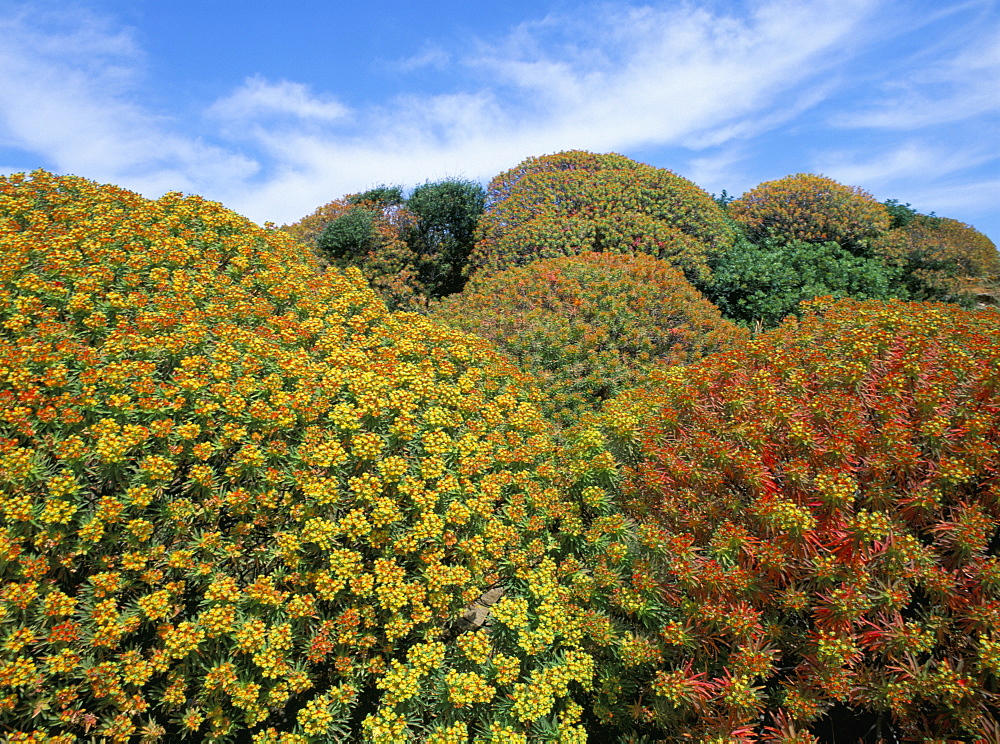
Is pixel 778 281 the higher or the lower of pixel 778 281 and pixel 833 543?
the higher

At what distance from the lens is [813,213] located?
1595 cm

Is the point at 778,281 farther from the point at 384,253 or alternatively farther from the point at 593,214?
the point at 384,253

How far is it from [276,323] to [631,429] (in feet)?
9.86

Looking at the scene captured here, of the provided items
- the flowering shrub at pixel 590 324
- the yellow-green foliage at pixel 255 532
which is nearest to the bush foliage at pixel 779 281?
the flowering shrub at pixel 590 324

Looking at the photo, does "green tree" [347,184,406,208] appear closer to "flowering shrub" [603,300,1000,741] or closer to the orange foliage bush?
the orange foliage bush

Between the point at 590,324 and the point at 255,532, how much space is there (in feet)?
19.3

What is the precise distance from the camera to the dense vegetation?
351cm

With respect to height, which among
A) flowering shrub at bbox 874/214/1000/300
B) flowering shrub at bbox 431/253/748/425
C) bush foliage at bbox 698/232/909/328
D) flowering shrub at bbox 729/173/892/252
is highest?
flowering shrub at bbox 729/173/892/252

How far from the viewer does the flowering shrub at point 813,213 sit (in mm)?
15586

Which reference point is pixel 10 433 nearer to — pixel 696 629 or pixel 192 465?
pixel 192 465

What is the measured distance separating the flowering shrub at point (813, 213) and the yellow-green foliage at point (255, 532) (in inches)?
537

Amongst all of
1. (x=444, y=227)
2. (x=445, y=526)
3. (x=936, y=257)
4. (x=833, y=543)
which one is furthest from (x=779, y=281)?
(x=445, y=526)

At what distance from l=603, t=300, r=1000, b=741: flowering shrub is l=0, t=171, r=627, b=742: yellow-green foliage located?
0.61 metres

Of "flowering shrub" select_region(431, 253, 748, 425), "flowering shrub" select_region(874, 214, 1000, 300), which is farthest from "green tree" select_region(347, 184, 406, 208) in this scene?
"flowering shrub" select_region(874, 214, 1000, 300)
